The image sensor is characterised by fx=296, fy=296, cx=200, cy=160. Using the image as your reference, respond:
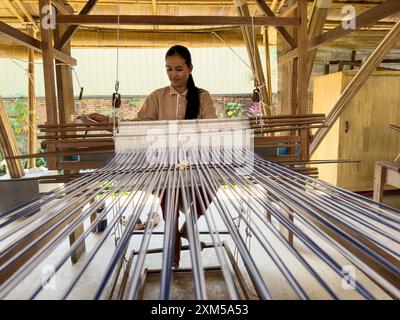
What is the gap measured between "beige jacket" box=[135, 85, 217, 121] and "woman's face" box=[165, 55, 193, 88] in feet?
0.29

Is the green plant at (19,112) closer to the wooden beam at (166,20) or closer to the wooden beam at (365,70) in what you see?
the wooden beam at (166,20)

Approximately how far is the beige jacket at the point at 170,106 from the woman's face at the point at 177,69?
90mm

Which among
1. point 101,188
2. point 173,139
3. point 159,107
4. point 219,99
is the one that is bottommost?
point 101,188

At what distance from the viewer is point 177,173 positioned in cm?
119

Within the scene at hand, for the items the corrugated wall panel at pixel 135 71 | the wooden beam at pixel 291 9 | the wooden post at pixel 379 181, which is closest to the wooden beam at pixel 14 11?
the corrugated wall panel at pixel 135 71

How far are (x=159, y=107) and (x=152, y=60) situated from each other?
2.19 metres

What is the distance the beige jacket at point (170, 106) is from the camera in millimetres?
1798

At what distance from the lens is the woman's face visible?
64.9 inches

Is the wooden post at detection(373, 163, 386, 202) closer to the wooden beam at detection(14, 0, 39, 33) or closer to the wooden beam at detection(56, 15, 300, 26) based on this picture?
the wooden beam at detection(56, 15, 300, 26)

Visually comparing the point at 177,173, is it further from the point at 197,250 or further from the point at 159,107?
the point at 159,107

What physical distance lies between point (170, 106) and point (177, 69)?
24 cm

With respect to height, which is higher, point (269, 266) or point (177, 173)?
point (177, 173)

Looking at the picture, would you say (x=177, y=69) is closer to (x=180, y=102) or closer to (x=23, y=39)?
(x=180, y=102)
